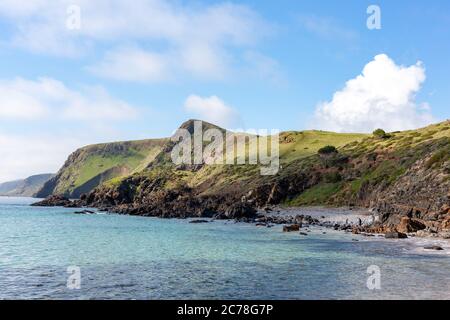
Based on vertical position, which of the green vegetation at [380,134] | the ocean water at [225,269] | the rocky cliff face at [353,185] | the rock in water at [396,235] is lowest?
the ocean water at [225,269]

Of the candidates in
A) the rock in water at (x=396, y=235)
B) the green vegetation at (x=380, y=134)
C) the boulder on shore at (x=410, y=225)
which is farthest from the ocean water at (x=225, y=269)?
the green vegetation at (x=380, y=134)

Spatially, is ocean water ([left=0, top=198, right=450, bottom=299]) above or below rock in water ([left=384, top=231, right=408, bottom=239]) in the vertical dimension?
below

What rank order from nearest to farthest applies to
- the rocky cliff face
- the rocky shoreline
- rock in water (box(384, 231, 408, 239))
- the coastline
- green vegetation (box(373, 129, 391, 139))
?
rock in water (box(384, 231, 408, 239)), the coastline, the rocky shoreline, the rocky cliff face, green vegetation (box(373, 129, 391, 139))

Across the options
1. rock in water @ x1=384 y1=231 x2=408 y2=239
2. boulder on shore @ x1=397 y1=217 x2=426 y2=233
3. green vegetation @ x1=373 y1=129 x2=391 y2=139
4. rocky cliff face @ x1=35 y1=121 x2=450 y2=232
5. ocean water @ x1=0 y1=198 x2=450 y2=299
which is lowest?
ocean water @ x1=0 y1=198 x2=450 y2=299

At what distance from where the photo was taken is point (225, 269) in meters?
36.4

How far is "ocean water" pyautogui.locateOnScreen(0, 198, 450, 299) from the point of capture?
2743 centimetres

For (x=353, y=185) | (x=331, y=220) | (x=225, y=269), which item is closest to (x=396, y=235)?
(x=225, y=269)

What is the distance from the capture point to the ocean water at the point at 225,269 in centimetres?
2743

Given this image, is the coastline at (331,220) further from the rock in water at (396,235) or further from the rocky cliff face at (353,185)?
the rocky cliff face at (353,185)

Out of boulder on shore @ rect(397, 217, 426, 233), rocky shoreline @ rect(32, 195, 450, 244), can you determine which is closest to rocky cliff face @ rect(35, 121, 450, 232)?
boulder on shore @ rect(397, 217, 426, 233)

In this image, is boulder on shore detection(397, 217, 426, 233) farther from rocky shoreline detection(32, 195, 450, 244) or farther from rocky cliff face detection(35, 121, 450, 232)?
rocky cliff face detection(35, 121, 450, 232)

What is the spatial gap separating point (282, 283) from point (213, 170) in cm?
16104

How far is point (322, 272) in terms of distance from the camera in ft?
112

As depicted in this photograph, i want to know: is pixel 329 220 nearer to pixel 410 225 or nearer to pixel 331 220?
pixel 331 220
